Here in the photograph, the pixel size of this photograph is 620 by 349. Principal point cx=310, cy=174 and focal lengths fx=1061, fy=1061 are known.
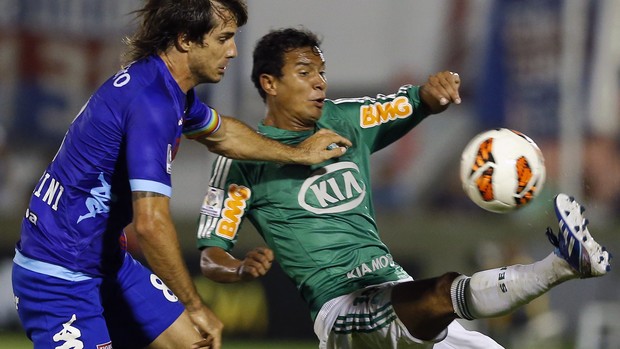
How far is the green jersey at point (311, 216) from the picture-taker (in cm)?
552

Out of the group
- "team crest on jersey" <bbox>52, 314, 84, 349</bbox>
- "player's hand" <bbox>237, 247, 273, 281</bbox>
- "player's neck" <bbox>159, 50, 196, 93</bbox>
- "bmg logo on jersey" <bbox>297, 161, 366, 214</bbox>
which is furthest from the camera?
"bmg logo on jersey" <bbox>297, 161, 366, 214</bbox>

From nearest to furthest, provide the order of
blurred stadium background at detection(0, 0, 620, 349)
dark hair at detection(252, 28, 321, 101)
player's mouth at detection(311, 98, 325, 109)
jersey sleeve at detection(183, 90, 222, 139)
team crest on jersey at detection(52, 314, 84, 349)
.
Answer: team crest on jersey at detection(52, 314, 84, 349), jersey sleeve at detection(183, 90, 222, 139), player's mouth at detection(311, 98, 325, 109), dark hair at detection(252, 28, 321, 101), blurred stadium background at detection(0, 0, 620, 349)

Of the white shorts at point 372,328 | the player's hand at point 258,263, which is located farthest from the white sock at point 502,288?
the player's hand at point 258,263

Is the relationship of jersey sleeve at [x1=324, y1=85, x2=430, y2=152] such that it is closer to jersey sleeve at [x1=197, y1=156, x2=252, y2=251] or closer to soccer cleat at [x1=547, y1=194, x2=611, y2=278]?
jersey sleeve at [x1=197, y1=156, x2=252, y2=251]

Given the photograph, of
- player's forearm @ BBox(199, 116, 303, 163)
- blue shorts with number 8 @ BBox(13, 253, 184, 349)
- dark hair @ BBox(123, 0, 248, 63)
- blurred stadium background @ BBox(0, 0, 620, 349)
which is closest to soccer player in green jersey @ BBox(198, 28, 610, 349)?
player's forearm @ BBox(199, 116, 303, 163)

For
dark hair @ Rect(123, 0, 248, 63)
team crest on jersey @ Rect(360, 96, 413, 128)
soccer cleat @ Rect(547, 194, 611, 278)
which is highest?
dark hair @ Rect(123, 0, 248, 63)

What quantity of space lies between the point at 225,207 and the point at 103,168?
1.08 meters

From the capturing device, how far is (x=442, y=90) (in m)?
5.68

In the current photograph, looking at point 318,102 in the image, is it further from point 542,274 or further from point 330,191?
point 542,274

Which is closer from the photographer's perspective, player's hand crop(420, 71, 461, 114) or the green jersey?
the green jersey

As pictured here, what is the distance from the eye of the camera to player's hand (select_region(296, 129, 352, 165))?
5332mm

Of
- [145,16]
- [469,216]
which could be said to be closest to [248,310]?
[469,216]

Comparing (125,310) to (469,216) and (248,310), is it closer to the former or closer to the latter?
(248,310)

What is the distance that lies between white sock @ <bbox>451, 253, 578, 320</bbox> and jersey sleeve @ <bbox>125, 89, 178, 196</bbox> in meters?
1.43
